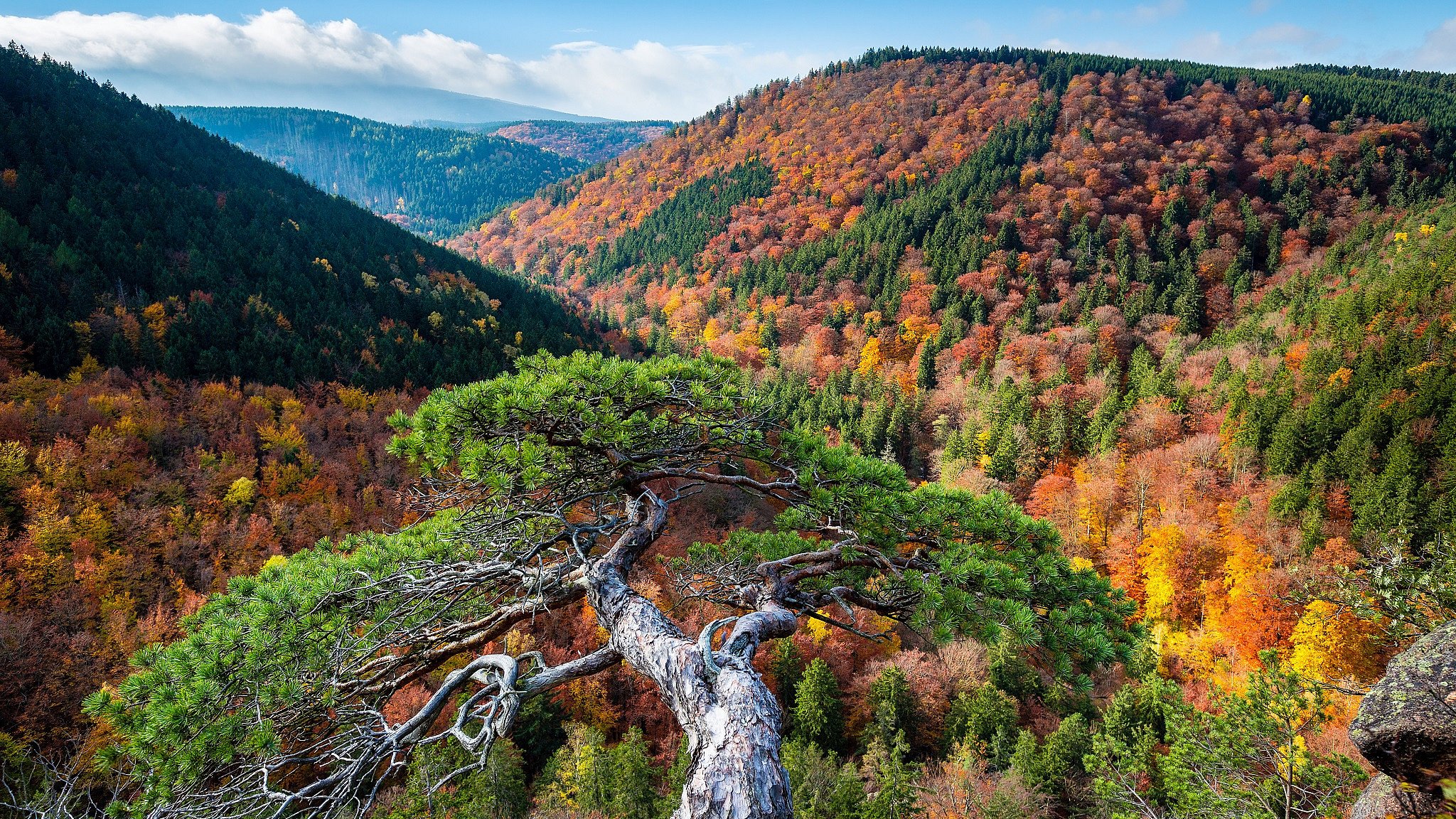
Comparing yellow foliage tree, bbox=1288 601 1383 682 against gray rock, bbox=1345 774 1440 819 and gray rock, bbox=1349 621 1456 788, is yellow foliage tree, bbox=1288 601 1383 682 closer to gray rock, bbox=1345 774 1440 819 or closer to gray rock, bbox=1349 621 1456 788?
gray rock, bbox=1345 774 1440 819

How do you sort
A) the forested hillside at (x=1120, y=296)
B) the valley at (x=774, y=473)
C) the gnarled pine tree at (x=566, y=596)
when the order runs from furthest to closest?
1. the forested hillside at (x=1120, y=296)
2. the valley at (x=774, y=473)
3. the gnarled pine tree at (x=566, y=596)

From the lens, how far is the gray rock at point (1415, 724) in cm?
295

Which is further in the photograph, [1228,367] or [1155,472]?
[1228,367]

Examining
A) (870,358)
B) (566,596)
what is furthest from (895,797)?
(870,358)

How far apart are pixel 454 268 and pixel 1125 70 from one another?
515 feet

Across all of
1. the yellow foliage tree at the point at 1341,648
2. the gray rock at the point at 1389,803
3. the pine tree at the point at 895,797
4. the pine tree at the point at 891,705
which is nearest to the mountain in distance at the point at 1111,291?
the yellow foliage tree at the point at 1341,648

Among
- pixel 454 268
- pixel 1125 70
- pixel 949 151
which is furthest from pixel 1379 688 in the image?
pixel 1125 70

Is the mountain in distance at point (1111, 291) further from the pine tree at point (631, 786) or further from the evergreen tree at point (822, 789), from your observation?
the pine tree at point (631, 786)

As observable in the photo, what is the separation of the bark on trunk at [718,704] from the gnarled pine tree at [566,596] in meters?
0.02

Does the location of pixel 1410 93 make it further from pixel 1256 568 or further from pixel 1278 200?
pixel 1256 568

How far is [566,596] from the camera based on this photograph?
5320 mm

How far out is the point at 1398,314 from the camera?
46250mm

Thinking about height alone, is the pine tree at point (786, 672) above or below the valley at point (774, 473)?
below

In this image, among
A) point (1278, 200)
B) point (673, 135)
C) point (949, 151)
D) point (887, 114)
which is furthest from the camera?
point (673, 135)
